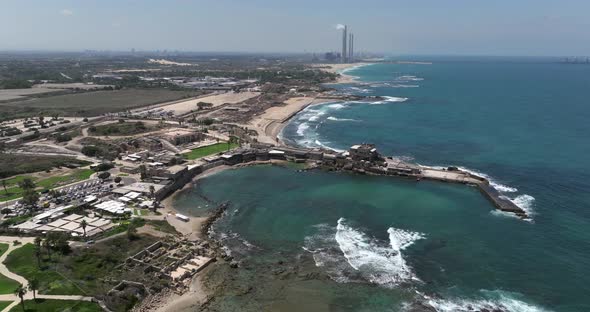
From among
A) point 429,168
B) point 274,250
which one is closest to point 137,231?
point 274,250

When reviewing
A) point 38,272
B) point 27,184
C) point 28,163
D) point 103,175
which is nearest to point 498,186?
point 38,272

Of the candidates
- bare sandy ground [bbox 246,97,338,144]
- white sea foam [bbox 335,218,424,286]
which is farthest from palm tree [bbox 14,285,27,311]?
bare sandy ground [bbox 246,97,338,144]

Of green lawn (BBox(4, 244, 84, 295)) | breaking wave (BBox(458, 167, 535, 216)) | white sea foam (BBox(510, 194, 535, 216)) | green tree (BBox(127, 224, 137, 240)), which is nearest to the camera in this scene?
green lawn (BBox(4, 244, 84, 295))

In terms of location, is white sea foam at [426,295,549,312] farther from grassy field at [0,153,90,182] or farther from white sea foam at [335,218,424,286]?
grassy field at [0,153,90,182]

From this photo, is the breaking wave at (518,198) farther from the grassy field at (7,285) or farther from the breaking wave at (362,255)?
the grassy field at (7,285)

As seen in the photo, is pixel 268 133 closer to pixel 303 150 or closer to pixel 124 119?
pixel 303 150

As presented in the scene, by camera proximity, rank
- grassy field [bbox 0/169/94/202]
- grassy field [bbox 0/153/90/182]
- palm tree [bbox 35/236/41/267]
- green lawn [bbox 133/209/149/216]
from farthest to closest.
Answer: grassy field [bbox 0/153/90/182], grassy field [bbox 0/169/94/202], green lawn [bbox 133/209/149/216], palm tree [bbox 35/236/41/267]
